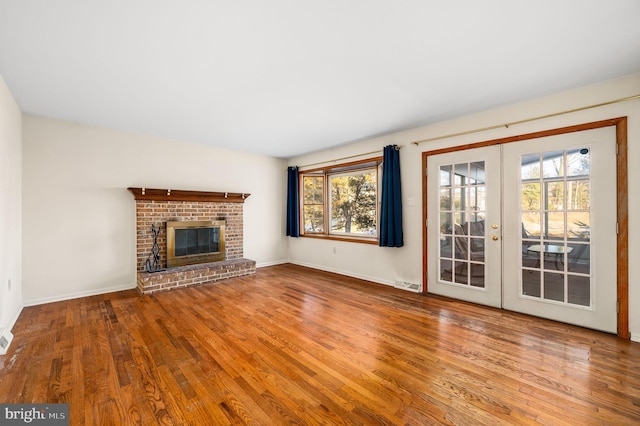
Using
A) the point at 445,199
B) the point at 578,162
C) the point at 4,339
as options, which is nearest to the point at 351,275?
the point at 445,199

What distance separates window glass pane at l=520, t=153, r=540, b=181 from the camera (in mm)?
3156

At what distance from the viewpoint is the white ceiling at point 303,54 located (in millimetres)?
1759

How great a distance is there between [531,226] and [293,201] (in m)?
4.19

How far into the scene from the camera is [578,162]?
9.57 ft

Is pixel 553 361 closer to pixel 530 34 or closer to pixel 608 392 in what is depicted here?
pixel 608 392

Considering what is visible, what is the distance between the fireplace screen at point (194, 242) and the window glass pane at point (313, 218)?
1785 mm

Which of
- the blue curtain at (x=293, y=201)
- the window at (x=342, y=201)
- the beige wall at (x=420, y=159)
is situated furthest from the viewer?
the blue curtain at (x=293, y=201)

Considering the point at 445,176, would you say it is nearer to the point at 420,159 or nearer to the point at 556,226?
the point at 420,159

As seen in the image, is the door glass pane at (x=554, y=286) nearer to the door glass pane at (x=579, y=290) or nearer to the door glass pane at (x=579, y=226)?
the door glass pane at (x=579, y=290)

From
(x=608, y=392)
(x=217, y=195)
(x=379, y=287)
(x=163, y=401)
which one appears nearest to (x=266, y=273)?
(x=217, y=195)

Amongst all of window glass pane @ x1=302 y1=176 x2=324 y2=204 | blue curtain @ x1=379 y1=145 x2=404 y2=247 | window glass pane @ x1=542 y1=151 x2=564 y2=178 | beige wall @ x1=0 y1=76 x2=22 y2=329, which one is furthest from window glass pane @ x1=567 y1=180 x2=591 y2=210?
beige wall @ x1=0 y1=76 x2=22 y2=329

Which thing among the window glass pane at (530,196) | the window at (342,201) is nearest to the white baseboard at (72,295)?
the window at (342,201)

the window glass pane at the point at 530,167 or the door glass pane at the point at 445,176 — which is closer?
the window glass pane at the point at 530,167

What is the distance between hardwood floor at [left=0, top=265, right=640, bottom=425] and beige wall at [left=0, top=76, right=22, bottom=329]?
27cm
